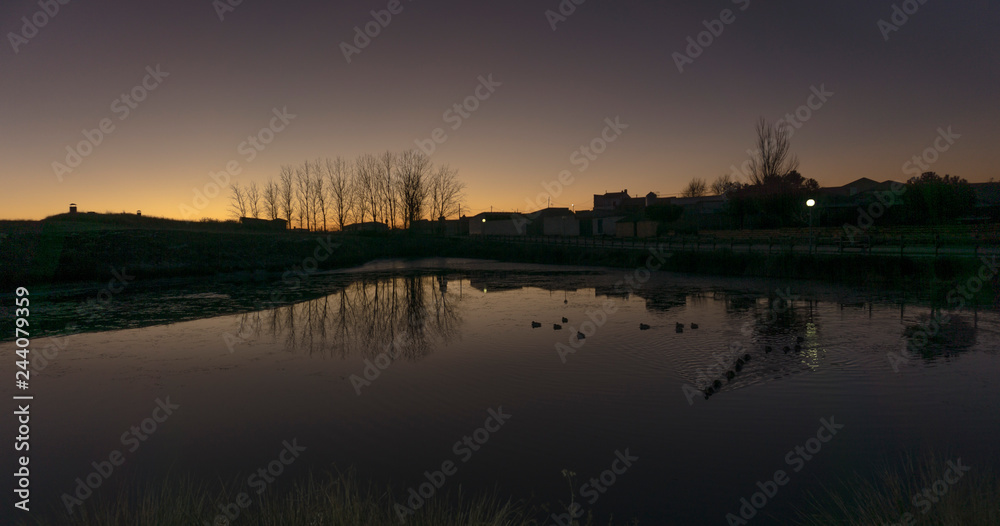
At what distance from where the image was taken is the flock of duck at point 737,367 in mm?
9180

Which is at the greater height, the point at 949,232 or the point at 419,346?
the point at 949,232

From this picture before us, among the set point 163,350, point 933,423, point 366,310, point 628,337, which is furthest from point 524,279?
point 933,423

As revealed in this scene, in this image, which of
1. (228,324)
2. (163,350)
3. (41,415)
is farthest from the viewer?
(228,324)

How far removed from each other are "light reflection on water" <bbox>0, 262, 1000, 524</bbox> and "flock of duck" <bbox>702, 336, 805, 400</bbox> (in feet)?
0.38

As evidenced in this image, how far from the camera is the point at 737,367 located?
10.4 m

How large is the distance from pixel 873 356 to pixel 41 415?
1595 cm

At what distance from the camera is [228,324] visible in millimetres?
16375

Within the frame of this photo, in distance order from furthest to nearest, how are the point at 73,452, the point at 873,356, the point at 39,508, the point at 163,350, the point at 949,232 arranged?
the point at 949,232 → the point at 163,350 → the point at 873,356 → the point at 73,452 → the point at 39,508

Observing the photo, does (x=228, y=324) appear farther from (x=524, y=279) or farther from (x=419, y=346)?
(x=524, y=279)

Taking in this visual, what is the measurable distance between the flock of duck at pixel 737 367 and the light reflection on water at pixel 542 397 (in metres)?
0.12

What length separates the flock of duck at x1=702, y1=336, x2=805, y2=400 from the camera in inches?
361

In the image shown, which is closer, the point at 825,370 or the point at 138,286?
the point at 825,370

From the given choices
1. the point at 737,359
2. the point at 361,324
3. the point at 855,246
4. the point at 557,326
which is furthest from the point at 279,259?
the point at 855,246

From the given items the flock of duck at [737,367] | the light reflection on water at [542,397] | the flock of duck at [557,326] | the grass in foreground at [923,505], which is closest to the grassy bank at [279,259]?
the light reflection on water at [542,397]
